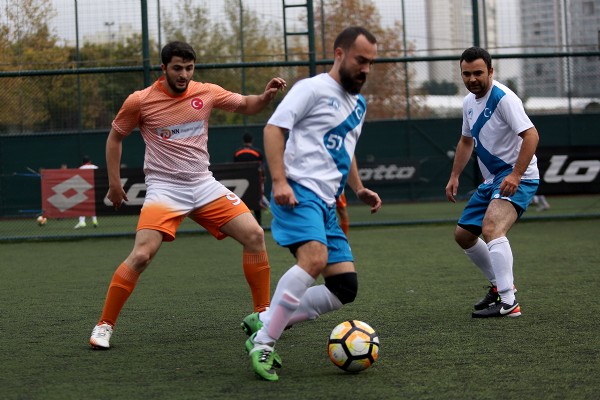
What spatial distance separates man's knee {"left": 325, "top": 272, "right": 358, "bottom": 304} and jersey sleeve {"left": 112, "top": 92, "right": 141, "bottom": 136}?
191cm

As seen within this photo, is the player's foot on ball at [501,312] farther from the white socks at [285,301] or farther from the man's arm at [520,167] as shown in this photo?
the white socks at [285,301]

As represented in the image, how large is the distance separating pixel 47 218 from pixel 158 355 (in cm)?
1008

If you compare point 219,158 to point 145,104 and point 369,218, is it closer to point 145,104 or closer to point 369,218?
point 369,218

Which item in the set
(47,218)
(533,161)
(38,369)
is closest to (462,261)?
(533,161)

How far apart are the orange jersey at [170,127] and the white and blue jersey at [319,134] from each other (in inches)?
54.2

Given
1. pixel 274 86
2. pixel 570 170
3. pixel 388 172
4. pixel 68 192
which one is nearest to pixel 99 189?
pixel 68 192

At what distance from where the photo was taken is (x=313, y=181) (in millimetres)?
4770

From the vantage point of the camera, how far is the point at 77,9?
15039 millimetres

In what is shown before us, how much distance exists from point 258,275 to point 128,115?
1345 millimetres

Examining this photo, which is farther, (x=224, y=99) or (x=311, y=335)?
(x=224, y=99)

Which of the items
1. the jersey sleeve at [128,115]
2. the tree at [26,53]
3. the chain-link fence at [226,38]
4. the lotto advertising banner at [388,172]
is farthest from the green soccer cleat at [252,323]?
the lotto advertising banner at [388,172]

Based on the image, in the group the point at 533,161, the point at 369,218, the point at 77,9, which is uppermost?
the point at 77,9

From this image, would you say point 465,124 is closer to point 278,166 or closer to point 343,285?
point 343,285

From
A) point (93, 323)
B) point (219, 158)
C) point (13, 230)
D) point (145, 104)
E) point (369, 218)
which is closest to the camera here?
point (145, 104)
